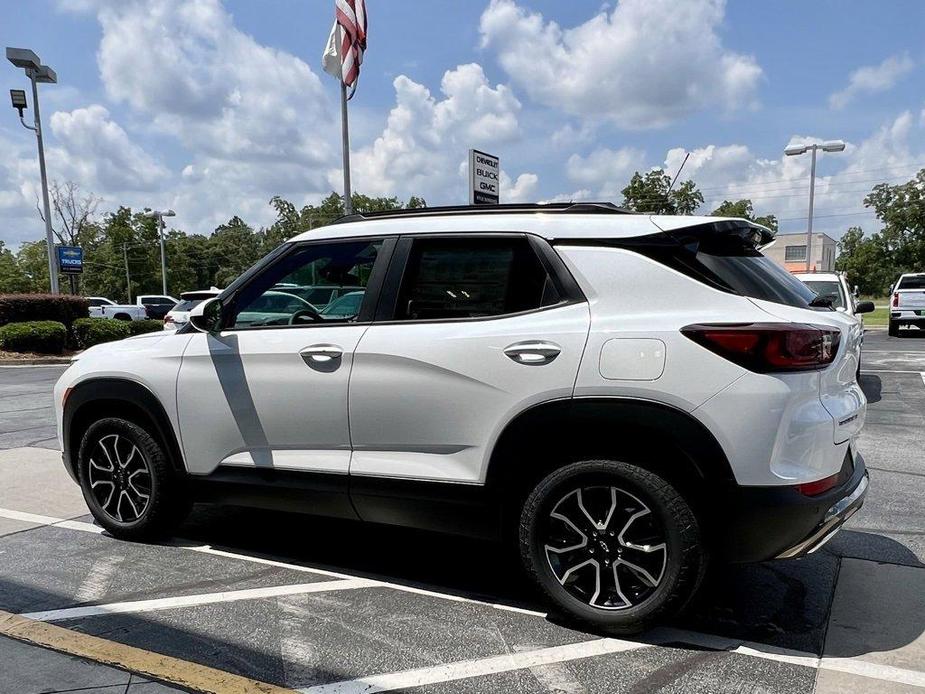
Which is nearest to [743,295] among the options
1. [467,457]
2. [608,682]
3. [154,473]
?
[467,457]

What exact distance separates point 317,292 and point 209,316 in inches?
24.9

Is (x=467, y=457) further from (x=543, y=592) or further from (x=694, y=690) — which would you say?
Answer: (x=694, y=690)

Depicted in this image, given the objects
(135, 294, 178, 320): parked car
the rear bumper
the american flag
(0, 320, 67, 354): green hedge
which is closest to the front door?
the rear bumper

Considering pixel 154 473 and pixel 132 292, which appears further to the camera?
pixel 132 292

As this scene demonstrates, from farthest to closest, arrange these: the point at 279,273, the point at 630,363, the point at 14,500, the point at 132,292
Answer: the point at 132,292
the point at 14,500
the point at 279,273
the point at 630,363

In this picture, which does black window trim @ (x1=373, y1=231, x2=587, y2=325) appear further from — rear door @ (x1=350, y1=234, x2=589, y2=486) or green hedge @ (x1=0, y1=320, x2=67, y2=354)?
green hedge @ (x1=0, y1=320, x2=67, y2=354)

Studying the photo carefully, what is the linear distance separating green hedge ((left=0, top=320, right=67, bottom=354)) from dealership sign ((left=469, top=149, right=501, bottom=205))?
46.7 feet

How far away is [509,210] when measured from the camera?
336cm

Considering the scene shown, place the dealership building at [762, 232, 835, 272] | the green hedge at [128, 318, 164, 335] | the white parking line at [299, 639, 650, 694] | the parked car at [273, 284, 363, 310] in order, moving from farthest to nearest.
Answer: the dealership building at [762, 232, 835, 272] < the green hedge at [128, 318, 164, 335] < the parked car at [273, 284, 363, 310] < the white parking line at [299, 639, 650, 694]

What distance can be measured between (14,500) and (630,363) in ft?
15.9

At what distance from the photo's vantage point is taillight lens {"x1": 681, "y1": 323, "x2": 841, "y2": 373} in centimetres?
267

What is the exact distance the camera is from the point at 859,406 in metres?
3.06

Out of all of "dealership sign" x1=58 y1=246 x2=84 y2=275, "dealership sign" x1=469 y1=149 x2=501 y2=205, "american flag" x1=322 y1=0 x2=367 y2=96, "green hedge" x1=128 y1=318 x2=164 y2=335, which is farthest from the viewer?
"dealership sign" x1=58 y1=246 x2=84 y2=275

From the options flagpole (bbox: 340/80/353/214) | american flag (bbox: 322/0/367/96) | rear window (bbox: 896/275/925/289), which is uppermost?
american flag (bbox: 322/0/367/96)
